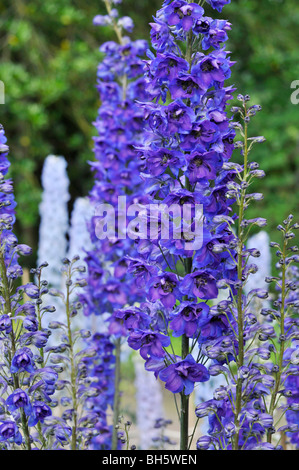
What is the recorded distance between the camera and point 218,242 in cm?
187

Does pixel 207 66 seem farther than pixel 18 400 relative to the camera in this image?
Yes

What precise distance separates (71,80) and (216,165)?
22.4 feet

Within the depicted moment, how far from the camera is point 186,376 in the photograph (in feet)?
6.24

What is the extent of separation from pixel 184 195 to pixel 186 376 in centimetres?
54

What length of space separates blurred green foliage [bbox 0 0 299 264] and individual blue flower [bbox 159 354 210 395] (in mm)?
6169

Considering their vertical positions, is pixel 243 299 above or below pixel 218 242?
below

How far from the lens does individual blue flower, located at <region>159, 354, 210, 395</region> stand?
1.88m

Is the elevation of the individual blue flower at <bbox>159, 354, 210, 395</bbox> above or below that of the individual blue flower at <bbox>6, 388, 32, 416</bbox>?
above

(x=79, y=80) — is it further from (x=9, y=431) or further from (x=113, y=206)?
(x=9, y=431)

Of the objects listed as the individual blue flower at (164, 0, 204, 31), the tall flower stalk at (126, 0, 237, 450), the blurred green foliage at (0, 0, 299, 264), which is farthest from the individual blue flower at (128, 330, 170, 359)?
the blurred green foliage at (0, 0, 299, 264)

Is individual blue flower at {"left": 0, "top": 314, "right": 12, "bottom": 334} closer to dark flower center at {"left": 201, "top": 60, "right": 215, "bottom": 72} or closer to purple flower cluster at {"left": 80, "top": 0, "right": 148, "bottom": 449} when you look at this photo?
dark flower center at {"left": 201, "top": 60, "right": 215, "bottom": 72}

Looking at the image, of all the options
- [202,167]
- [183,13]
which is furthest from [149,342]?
[183,13]

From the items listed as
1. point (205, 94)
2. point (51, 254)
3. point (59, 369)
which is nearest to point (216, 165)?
point (205, 94)
